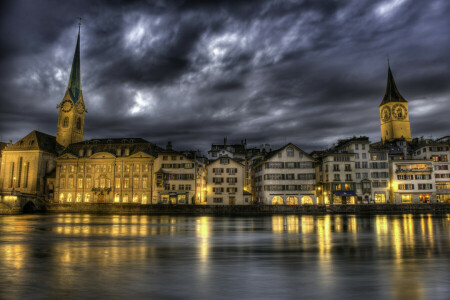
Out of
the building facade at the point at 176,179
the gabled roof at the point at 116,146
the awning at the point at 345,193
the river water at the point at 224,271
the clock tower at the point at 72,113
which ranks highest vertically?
the clock tower at the point at 72,113

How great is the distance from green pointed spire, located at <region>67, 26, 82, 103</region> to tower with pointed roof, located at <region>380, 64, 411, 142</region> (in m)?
126

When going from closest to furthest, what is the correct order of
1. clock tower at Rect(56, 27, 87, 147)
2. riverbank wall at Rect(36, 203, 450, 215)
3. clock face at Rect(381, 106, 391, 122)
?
1. riverbank wall at Rect(36, 203, 450, 215)
2. clock tower at Rect(56, 27, 87, 147)
3. clock face at Rect(381, 106, 391, 122)

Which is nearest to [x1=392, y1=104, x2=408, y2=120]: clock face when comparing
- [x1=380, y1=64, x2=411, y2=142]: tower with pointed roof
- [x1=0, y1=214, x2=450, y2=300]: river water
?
[x1=380, y1=64, x2=411, y2=142]: tower with pointed roof

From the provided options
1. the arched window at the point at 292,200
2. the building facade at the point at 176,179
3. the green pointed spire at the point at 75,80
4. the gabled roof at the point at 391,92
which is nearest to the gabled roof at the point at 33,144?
the green pointed spire at the point at 75,80

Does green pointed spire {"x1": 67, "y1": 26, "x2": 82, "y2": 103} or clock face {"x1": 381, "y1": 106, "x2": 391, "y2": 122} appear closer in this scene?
green pointed spire {"x1": 67, "y1": 26, "x2": 82, "y2": 103}

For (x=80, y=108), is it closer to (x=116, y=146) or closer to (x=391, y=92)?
(x=116, y=146)

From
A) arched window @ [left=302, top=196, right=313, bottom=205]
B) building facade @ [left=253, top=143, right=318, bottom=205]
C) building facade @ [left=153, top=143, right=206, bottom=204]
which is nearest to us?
building facade @ [left=153, top=143, right=206, bottom=204]

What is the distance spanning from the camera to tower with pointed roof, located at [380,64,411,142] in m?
146

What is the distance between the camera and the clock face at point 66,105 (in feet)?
358

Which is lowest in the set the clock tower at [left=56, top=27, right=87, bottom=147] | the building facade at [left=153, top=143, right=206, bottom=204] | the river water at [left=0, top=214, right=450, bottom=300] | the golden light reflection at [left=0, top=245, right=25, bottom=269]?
the river water at [left=0, top=214, right=450, bottom=300]

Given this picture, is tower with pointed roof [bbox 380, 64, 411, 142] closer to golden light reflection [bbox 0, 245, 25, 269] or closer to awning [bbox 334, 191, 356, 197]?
awning [bbox 334, 191, 356, 197]

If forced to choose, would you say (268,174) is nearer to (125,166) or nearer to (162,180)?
(162,180)

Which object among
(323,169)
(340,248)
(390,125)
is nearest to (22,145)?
(323,169)

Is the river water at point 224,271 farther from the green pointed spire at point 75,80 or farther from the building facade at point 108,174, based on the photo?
the green pointed spire at point 75,80
